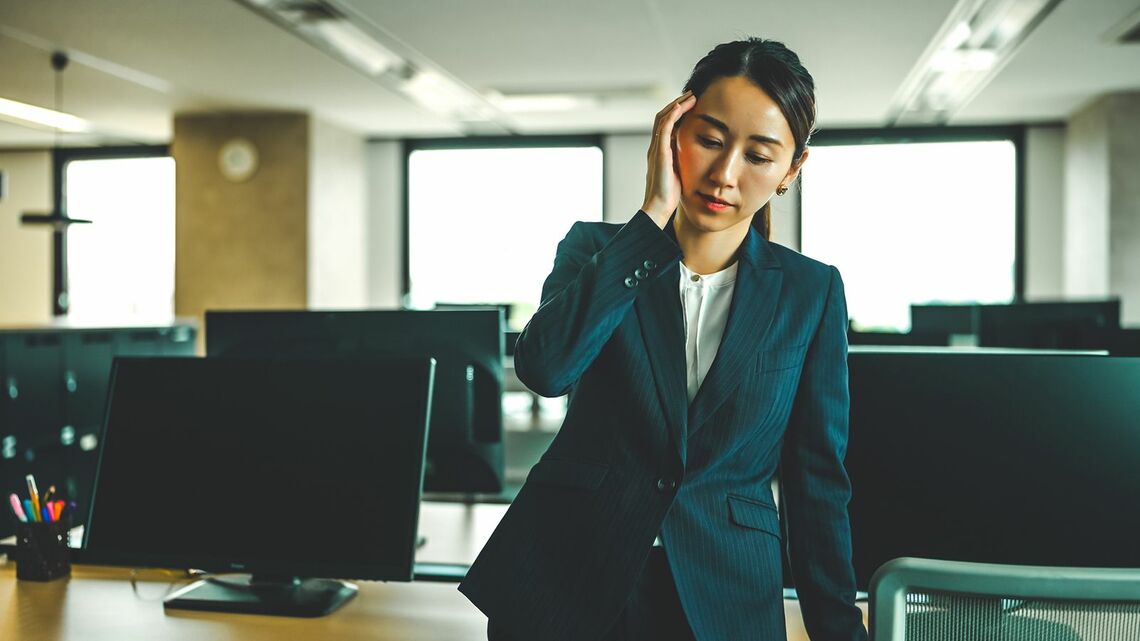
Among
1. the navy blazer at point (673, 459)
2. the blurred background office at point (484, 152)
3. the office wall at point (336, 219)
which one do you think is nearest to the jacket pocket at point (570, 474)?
the navy blazer at point (673, 459)

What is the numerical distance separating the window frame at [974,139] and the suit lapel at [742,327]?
23.6ft

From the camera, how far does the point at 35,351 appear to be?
4344 millimetres

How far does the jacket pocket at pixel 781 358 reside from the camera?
3.49 ft

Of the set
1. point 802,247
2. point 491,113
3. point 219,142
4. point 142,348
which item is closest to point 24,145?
point 219,142

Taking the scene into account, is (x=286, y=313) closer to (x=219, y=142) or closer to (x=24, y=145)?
(x=219, y=142)

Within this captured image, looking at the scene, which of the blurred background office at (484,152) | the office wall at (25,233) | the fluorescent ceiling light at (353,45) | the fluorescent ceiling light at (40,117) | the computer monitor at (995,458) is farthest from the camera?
the office wall at (25,233)

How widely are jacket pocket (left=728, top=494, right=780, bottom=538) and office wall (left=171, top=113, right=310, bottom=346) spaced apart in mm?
6901

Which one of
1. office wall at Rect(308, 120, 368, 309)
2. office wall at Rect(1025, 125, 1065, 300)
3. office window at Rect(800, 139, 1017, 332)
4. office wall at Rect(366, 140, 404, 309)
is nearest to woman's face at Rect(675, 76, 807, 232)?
office wall at Rect(308, 120, 368, 309)

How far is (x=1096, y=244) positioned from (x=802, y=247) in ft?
7.37

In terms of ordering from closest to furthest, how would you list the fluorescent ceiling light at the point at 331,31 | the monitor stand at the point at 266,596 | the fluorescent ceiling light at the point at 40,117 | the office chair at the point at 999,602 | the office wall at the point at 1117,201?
the office chair at the point at 999,602, the monitor stand at the point at 266,596, the fluorescent ceiling light at the point at 331,31, the office wall at the point at 1117,201, the fluorescent ceiling light at the point at 40,117

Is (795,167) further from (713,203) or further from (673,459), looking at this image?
(673,459)

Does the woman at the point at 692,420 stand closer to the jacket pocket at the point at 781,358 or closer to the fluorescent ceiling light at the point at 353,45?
the jacket pocket at the point at 781,358

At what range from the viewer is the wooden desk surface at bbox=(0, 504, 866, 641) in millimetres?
1396

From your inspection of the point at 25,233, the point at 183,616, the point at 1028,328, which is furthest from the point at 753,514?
the point at 25,233
